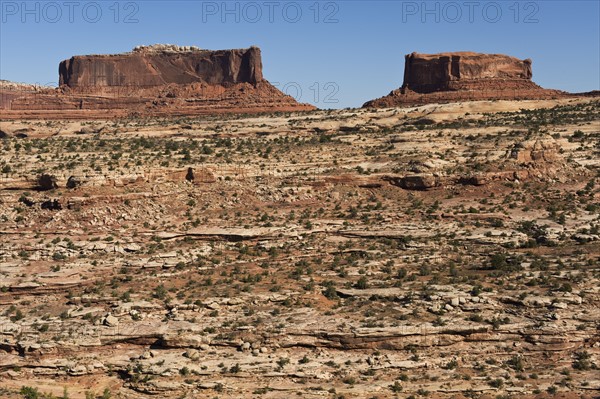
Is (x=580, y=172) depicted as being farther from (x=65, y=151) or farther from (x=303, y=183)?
→ (x=65, y=151)

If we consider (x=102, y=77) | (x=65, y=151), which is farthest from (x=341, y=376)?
(x=102, y=77)

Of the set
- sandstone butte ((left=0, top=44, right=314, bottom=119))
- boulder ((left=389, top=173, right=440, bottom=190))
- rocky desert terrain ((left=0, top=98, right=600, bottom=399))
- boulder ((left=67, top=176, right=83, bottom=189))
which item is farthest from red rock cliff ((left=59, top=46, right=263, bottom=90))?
boulder ((left=67, top=176, right=83, bottom=189))

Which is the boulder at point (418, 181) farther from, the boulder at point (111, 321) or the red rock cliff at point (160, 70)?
the red rock cliff at point (160, 70)

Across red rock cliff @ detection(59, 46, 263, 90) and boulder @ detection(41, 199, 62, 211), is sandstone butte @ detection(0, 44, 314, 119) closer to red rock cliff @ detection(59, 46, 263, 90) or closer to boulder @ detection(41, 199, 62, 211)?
red rock cliff @ detection(59, 46, 263, 90)

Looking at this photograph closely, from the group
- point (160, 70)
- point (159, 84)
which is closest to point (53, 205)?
point (159, 84)

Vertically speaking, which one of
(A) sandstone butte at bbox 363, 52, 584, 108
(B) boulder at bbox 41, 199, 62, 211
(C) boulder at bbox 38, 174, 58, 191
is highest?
(A) sandstone butte at bbox 363, 52, 584, 108

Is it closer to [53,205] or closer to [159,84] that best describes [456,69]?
[159,84]

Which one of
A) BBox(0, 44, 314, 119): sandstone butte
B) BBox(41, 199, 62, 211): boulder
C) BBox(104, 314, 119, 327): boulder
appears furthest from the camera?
BBox(0, 44, 314, 119): sandstone butte
